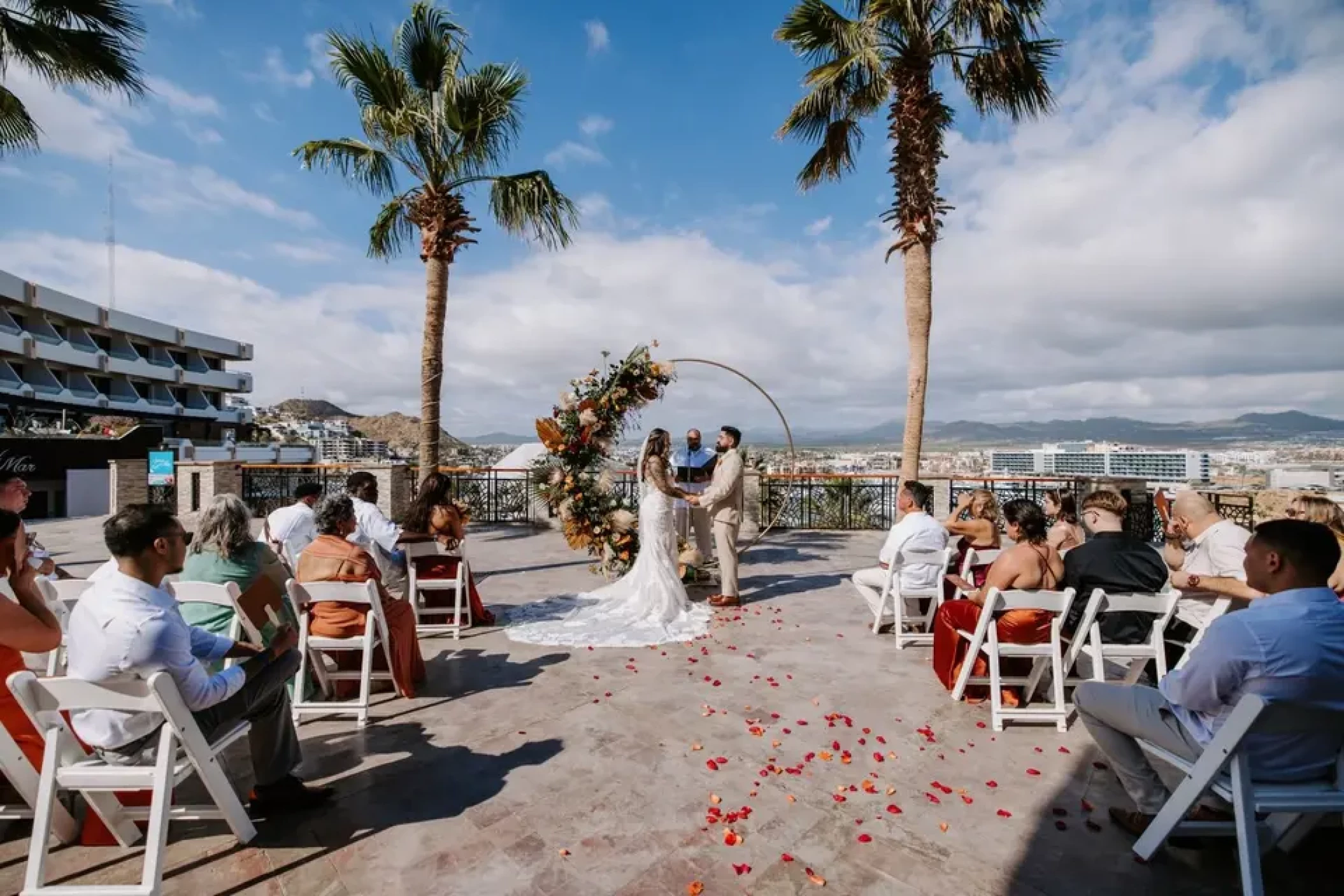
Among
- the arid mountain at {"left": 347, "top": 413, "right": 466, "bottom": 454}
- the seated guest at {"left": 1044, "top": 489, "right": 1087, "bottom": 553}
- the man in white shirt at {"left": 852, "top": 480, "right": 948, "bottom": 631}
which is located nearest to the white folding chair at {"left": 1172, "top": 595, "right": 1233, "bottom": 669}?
the seated guest at {"left": 1044, "top": 489, "right": 1087, "bottom": 553}

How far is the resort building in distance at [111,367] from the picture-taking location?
41500 millimetres

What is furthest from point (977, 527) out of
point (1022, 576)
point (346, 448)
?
point (346, 448)

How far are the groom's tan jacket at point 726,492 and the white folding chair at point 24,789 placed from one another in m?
5.21

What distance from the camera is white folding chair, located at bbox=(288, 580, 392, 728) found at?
156 inches

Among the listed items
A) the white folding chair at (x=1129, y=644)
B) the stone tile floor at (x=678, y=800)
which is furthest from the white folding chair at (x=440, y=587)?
the white folding chair at (x=1129, y=644)

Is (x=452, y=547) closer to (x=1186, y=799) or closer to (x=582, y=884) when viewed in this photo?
(x=582, y=884)

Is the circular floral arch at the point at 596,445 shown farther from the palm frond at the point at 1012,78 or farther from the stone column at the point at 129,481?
the stone column at the point at 129,481

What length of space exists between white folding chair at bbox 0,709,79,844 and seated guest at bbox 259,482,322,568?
2.84 meters

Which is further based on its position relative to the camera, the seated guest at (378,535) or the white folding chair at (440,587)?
the white folding chair at (440,587)

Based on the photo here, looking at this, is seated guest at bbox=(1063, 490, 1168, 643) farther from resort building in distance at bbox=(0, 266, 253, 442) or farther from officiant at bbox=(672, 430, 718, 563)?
resort building in distance at bbox=(0, 266, 253, 442)

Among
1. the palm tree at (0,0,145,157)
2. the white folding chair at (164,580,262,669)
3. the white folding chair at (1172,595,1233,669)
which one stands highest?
the palm tree at (0,0,145,157)

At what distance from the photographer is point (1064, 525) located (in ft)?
18.7

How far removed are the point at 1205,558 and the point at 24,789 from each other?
246 inches

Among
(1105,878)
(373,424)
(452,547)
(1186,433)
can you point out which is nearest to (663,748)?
(1105,878)
